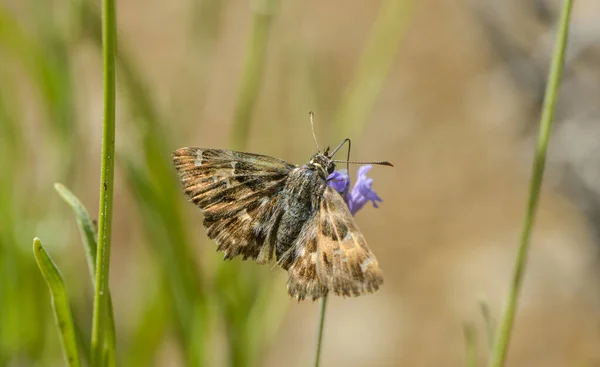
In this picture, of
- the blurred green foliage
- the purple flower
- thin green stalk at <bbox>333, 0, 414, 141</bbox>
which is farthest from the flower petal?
thin green stalk at <bbox>333, 0, 414, 141</bbox>

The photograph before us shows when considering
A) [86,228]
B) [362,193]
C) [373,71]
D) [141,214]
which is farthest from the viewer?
[373,71]

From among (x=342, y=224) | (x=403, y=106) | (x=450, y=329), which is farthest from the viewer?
(x=403, y=106)

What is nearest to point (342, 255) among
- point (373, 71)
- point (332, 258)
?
point (332, 258)

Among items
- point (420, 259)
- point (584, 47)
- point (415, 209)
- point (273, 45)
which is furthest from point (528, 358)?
point (273, 45)

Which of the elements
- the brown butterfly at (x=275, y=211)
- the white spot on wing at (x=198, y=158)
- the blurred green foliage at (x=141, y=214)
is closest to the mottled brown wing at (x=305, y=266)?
the brown butterfly at (x=275, y=211)

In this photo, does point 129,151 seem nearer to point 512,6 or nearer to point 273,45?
point 273,45

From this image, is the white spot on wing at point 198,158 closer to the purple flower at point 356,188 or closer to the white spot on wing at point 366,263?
the purple flower at point 356,188

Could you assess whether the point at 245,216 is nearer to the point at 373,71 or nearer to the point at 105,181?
the point at 105,181
